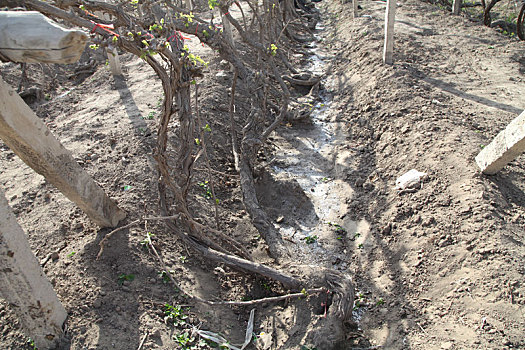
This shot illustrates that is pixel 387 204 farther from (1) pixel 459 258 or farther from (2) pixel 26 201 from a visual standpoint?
(2) pixel 26 201

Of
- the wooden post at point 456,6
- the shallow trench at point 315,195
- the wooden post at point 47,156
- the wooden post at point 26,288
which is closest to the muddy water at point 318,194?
the shallow trench at point 315,195

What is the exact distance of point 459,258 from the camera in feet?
10.2

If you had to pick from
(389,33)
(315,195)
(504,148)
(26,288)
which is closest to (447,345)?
(504,148)

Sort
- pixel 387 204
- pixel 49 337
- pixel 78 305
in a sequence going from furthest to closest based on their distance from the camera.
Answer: pixel 387 204
pixel 78 305
pixel 49 337

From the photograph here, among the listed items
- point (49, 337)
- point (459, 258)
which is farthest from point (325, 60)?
point (49, 337)

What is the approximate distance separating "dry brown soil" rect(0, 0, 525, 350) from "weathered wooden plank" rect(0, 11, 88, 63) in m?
1.70

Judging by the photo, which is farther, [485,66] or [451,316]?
[485,66]

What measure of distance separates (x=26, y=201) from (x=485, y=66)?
7421mm

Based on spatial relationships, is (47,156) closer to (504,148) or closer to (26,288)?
(26,288)

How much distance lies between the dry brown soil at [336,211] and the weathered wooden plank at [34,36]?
66.9 inches

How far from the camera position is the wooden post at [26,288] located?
6.65 feet

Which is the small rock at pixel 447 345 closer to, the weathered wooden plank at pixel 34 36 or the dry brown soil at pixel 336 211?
the dry brown soil at pixel 336 211

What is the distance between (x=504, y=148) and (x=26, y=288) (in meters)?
3.91

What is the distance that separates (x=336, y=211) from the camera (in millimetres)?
4449
